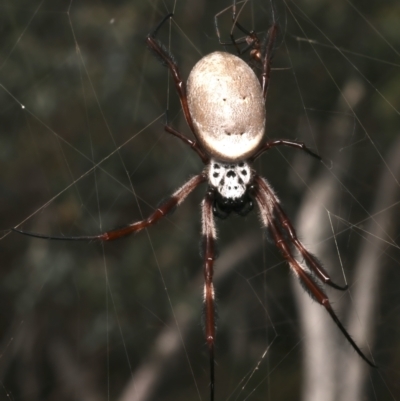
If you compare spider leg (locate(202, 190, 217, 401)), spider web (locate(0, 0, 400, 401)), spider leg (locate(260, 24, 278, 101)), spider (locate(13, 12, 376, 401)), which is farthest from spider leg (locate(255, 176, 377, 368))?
spider web (locate(0, 0, 400, 401))

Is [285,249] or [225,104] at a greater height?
[225,104]

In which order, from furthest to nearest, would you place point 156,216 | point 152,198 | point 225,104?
1. point 152,198
2. point 156,216
3. point 225,104

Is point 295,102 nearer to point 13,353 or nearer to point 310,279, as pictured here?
Answer: point 310,279

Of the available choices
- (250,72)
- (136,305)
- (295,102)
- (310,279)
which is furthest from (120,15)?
(310,279)

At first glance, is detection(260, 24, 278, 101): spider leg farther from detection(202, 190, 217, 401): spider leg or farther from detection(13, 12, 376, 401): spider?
detection(202, 190, 217, 401): spider leg

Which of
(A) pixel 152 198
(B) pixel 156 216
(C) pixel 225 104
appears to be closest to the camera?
(C) pixel 225 104

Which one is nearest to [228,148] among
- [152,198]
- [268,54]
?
[268,54]

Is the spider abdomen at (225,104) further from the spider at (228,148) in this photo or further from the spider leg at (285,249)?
the spider leg at (285,249)

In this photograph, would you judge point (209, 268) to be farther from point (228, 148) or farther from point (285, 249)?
point (228, 148)
